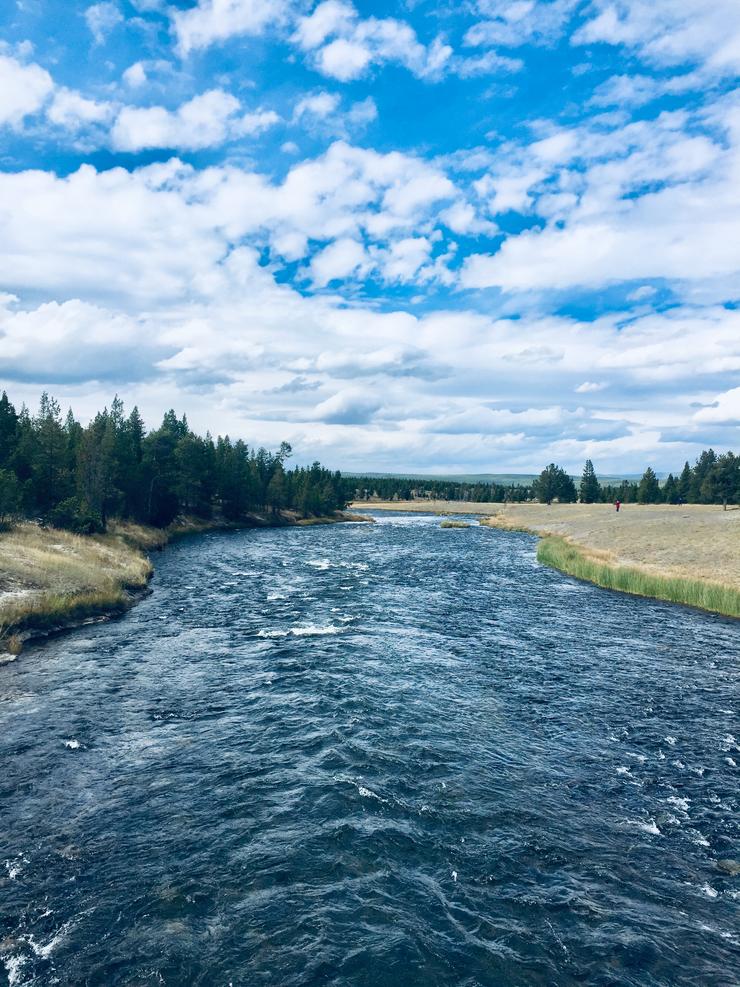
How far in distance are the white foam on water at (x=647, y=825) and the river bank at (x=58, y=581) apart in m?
26.0

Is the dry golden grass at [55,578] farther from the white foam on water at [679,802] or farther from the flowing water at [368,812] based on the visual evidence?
the white foam on water at [679,802]

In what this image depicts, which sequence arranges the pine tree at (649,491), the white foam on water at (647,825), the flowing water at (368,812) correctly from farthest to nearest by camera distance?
the pine tree at (649,491)
the white foam on water at (647,825)
the flowing water at (368,812)

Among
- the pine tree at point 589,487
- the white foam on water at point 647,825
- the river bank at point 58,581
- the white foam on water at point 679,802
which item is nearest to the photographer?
the white foam on water at point 647,825

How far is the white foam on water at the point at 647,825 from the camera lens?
13.9 metres

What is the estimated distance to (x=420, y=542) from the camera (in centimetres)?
8800

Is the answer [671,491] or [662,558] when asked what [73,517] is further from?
[671,491]

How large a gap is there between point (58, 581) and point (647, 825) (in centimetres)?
3348

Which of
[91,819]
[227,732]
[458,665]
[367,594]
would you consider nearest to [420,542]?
[367,594]

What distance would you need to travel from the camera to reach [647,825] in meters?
14.2

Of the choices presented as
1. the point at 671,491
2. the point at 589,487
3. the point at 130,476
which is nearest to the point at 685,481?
the point at 671,491

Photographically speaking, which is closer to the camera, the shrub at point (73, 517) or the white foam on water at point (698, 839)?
the white foam on water at point (698, 839)

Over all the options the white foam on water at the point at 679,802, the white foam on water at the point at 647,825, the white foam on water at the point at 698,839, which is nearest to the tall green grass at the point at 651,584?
the white foam on water at the point at 679,802

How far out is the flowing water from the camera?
1023 cm

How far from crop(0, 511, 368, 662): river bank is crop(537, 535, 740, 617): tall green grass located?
125 ft
